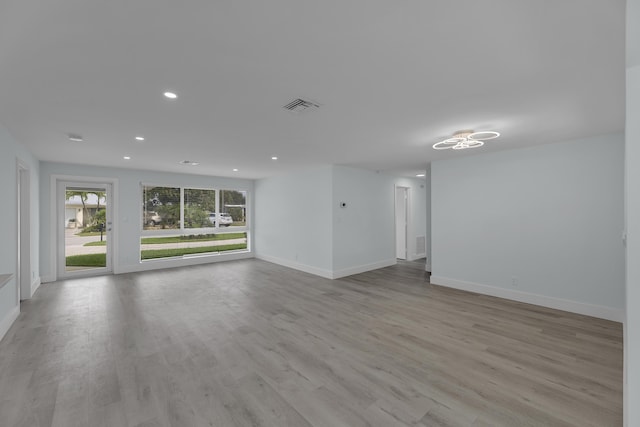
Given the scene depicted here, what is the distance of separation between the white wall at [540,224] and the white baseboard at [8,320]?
20.6 feet

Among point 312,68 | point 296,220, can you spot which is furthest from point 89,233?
point 312,68

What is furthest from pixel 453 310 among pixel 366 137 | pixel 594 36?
pixel 594 36

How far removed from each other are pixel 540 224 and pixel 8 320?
7.19m

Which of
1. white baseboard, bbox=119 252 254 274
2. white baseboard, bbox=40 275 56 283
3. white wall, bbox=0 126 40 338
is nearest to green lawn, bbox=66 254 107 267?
white baseboard, bbox=119 252 254 274

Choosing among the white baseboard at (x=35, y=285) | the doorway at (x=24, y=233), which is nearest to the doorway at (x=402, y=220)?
the doorway at (x=24, y=233)

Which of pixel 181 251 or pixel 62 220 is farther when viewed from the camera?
pixel 181 251

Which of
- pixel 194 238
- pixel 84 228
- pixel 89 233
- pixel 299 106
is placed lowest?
pixel 194 238

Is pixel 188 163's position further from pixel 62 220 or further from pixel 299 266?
pixel 299 266

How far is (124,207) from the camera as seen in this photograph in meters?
6.21

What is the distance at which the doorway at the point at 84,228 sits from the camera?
5.59m

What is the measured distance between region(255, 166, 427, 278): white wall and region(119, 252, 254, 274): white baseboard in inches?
34.3

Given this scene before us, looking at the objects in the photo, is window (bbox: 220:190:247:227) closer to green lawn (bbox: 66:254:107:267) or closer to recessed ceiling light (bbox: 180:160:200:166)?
recessed ceiling light (bbox: 180:160:200:166)

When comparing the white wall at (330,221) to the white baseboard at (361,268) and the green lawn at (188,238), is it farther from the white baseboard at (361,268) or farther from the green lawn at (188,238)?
the green lawn at (188,238)

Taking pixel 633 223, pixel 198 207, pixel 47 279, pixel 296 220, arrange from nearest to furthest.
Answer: pixel 633 223
pixel 47 279
pixel 296 220
pixel 198 207
